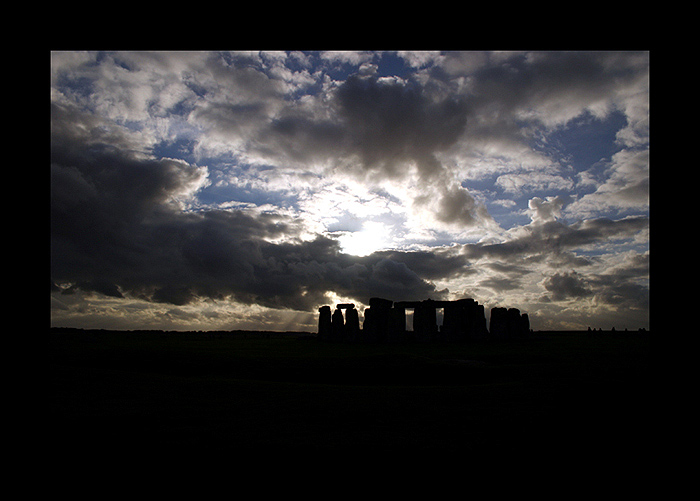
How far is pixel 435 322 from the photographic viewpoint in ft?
100

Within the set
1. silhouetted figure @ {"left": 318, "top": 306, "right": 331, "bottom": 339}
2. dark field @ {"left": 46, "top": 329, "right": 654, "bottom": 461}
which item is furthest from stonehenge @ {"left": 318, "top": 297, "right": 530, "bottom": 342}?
dark field @ {"left": 46, "top": 329, "right": 654, "bottom": 461}

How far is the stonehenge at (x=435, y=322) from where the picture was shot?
2961cm

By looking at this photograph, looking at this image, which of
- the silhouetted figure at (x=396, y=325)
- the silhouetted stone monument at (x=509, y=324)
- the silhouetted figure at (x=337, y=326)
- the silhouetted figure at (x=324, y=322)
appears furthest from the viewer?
the silhouetted figure at (x=324, y=322)

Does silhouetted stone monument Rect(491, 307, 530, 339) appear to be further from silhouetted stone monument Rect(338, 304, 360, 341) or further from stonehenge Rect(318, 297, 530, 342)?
silhouetted stone monument Rect(338, 304, 360, 341)

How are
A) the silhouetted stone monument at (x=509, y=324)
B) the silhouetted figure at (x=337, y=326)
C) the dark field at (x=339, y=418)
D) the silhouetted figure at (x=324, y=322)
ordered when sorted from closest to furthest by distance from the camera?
the dark field at (x=339, y=418) → the silhouetted stone monument at (x=509, y=324) → the silhouetted figure at (x=337, y=326) → the silhouetted figure at (x=324, y=322)

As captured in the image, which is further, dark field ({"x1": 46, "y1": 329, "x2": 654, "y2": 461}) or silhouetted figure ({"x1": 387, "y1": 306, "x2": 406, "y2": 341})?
silhouetted figure ({"x1": 387, "y1": 306, "x2": 406, "y2": 341})

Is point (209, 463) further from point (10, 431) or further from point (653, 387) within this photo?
point (653, 387)

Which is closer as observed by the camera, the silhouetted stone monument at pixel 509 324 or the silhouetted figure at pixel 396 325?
the silhouetted stone monument at pixel 509 324

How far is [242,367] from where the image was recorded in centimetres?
1212

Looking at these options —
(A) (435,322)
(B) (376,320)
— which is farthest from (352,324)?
(A) (435,322)

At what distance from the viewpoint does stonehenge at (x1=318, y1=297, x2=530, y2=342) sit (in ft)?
97.1

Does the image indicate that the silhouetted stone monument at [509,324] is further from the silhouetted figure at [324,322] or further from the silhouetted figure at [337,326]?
the silhouetted figure at [324,322]

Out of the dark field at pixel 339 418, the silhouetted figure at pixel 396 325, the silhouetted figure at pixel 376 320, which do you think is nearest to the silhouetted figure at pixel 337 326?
the silhouetted figure at pixel 376 320

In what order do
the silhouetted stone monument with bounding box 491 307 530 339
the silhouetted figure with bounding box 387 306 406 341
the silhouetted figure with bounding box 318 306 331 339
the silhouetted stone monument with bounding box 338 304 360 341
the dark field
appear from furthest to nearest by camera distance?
the silhouetted figure with bounding box 318 306 331 339 < the silhouetted stone monument with bounding box 338 304 360 341 < the silhouetted figure with bounding box 387 306 406 341 < the silhouetted stone monument with bounding box 491 307 530 339 < the dark field
